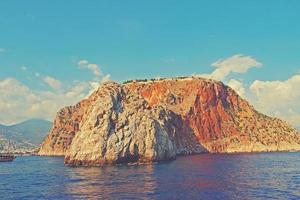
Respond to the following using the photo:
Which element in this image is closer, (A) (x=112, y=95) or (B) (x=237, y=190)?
(B) (x=237, y=190)

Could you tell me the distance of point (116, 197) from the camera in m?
79.2

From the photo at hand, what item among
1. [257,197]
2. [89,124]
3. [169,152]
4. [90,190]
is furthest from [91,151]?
[257,197]

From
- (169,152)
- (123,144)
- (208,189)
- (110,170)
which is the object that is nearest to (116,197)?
(208,189)

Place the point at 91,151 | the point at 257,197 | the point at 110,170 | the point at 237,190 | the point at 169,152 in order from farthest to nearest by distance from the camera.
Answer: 1. the point at 169,152
2. the point at 91,151
3. the point at 110,170
4. the point at 237,190
5. the point at 257,197

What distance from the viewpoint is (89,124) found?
503 ft

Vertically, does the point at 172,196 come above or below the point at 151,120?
below

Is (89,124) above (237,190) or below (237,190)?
above

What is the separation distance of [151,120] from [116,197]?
8575 centimetres

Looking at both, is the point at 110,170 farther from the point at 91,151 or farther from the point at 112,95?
the point at 112,95

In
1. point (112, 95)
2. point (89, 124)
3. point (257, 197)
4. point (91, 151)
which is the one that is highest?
point (112, 95)

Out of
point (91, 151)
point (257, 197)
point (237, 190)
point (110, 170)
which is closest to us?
point (257, 197)

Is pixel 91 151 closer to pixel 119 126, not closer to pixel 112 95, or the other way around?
pixel 119 126

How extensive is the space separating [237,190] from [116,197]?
2471 centimetres

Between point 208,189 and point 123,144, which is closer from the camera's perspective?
point 208,189
